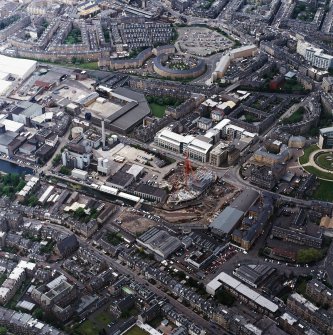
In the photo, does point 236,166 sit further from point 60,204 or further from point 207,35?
point 207,35

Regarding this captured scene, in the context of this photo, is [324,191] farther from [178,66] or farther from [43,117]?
[43,117]

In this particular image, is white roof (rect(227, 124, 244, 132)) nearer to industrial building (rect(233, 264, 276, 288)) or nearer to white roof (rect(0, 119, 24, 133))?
industrial building (rect(233, 264, 276, 288))

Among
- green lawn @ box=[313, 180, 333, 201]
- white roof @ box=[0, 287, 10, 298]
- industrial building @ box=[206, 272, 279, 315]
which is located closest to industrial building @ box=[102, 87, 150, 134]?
green lawn @ box=[313, 180, 333, 201]

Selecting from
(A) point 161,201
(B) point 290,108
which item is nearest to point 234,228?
(A) point 161,201

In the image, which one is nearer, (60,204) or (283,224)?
(283,224)

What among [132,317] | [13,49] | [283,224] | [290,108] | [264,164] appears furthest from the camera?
[13,49]
